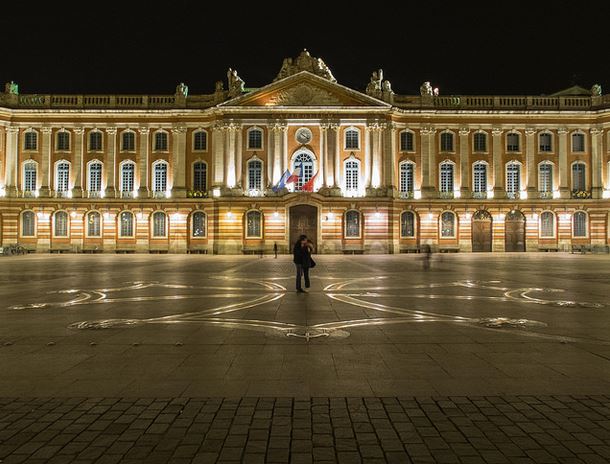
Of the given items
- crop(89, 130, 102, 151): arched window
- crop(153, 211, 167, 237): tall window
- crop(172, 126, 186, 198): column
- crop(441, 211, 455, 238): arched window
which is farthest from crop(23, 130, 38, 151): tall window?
crop(441, 211, 455, 238): arched window

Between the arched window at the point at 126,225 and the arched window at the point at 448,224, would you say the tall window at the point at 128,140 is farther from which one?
the arched window at the point at 448,224

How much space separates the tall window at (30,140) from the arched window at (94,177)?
600cm

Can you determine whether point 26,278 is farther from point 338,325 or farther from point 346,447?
point 346,447

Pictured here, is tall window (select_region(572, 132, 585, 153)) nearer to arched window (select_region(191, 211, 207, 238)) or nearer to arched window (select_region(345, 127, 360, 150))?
arched window (select_region(345, 127, 360, 150))

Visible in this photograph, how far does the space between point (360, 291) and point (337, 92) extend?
3841 centimetres

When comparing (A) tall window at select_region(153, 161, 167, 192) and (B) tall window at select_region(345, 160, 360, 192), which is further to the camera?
(A) tall window at select_region(153, 161, 167, 192)

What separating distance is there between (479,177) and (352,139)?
14.1m

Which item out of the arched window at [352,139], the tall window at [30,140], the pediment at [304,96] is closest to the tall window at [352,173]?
the arched window at [352,139]

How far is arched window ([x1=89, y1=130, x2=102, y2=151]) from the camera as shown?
182ft

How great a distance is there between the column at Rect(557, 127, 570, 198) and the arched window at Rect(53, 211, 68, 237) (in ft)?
168

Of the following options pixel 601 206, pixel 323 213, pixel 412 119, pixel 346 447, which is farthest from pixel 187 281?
pixel 601 206

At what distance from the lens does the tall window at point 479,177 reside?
183ft

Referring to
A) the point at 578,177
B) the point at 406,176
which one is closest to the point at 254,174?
the point at 406,176

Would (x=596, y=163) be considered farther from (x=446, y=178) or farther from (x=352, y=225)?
(x=352, y=225)
